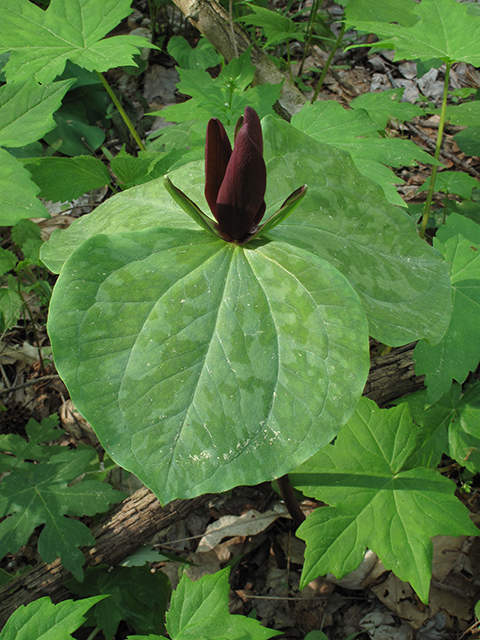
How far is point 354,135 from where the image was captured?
1.85 m

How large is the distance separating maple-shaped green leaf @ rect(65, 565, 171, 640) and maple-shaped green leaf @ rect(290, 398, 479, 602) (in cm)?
66

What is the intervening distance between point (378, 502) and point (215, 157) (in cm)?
117

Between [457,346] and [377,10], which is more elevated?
[377,10]

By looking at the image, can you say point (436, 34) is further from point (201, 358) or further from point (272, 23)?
point (201, 358)

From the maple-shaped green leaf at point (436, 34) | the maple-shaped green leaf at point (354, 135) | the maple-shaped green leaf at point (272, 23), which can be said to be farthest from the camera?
the maple-shaped green leaf at point (272, 23)

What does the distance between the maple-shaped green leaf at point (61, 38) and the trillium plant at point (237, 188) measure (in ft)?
3.56

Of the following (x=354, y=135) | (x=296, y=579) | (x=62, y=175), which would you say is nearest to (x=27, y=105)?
(x=62, y=175)

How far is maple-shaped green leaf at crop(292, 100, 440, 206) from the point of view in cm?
185

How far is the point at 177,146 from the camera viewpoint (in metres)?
2.27

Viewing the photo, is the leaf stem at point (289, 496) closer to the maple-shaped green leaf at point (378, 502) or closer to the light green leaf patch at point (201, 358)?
the maple-shaped green leaf at point (378, 502)

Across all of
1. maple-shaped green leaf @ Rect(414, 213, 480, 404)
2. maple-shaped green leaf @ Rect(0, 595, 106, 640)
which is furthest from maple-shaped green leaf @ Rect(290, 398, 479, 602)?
maple-shaped green leaf @ Rect(0, 595, 106, 640)

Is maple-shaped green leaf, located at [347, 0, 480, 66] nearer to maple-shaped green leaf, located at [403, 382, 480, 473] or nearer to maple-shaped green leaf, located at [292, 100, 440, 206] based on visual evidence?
maple-shaped green leaf, located at [292, 100, 440, 206]

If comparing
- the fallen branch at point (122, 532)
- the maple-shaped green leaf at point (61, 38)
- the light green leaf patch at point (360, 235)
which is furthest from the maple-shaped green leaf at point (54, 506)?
the maple-shaped green leaf at point (61, 38)

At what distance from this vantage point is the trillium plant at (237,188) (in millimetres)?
827
